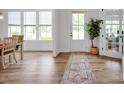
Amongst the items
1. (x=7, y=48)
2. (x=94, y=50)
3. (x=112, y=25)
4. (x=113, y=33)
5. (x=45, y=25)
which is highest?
(x=45, y=25)

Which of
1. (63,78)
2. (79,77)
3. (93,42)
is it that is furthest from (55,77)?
(93,42)

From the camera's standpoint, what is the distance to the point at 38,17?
1084 cm

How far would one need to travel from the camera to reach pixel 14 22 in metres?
10.9

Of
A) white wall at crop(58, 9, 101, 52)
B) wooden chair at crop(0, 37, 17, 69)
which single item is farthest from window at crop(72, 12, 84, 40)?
wooden chair at crop(0, 37, 17, 69)

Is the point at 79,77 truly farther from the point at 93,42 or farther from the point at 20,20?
the point at 20,20

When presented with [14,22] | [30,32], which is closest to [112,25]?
[30,32]

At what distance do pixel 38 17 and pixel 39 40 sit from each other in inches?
46.1

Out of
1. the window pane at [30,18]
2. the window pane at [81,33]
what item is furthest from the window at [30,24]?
the window pane at [81,33]

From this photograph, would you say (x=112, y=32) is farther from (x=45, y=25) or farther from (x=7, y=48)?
(x=7, y=48)

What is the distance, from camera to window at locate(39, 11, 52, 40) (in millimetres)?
10844

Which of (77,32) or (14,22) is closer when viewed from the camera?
(77,32)

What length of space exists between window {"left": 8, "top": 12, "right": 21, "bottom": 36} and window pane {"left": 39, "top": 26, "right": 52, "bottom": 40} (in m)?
1.14

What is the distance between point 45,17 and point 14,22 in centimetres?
161

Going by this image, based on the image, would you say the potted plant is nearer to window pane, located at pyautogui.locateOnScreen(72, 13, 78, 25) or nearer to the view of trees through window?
window pane, located at pyautogui.locateOnScreen(72, 13, 78, 25)
